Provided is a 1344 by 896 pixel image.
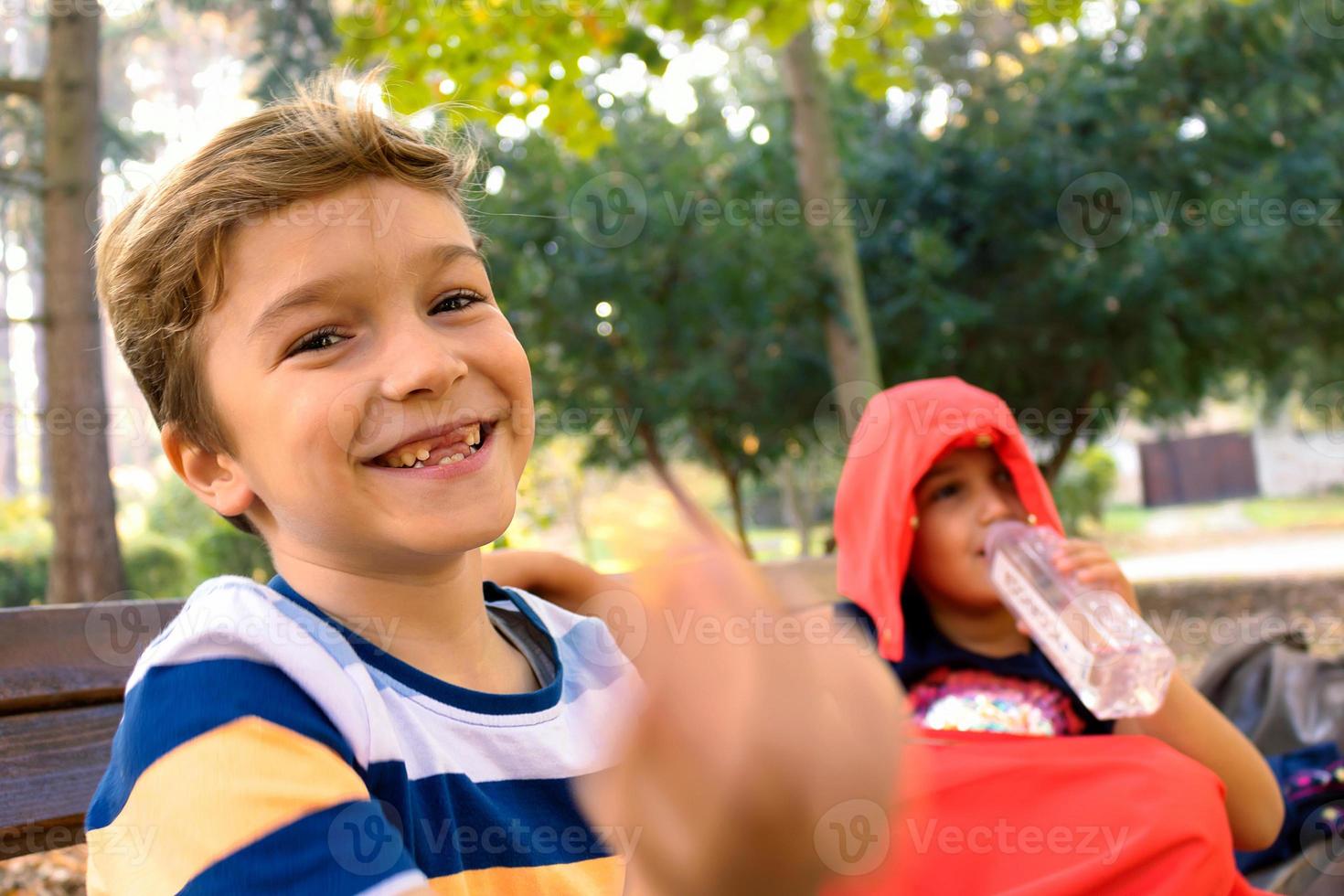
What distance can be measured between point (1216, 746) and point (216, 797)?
191cm

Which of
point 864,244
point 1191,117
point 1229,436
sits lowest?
point 1229,436

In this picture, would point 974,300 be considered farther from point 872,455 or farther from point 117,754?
point 117,754

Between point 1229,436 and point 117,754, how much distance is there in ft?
95.3

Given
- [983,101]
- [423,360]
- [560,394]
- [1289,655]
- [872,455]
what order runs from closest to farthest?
[423,360], [872,455], [1289,655], [560,394], [983,101]

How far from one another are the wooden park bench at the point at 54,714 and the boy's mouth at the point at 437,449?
0.80 meters

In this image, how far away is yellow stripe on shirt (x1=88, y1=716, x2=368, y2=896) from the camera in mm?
953

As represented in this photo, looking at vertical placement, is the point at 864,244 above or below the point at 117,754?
above

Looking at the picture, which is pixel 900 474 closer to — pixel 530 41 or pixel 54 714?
pixel 54 714

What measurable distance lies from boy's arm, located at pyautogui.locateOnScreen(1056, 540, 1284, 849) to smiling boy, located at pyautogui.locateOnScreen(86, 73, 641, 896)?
121 cm

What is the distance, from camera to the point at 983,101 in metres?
9.88

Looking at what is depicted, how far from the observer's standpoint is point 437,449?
130 centimetres

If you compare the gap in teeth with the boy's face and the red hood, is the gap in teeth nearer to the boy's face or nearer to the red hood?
the boy's face

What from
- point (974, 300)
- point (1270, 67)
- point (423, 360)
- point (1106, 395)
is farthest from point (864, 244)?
point (423, 360)

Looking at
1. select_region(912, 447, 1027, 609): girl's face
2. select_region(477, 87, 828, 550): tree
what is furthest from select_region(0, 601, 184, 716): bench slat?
select_region(477, 87, 828, 550): tree
